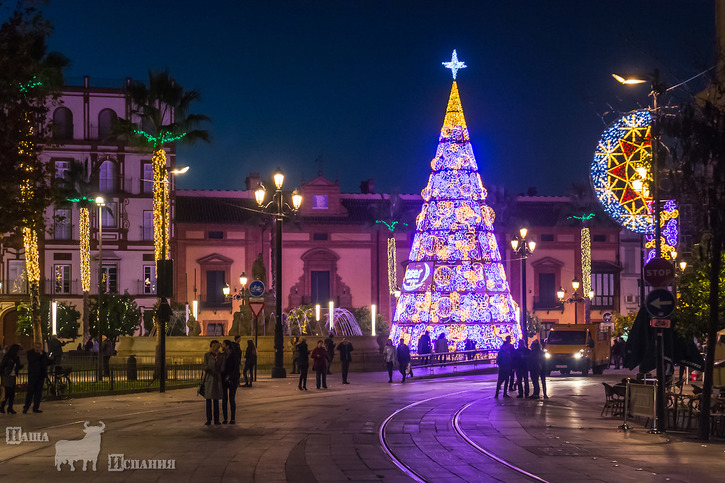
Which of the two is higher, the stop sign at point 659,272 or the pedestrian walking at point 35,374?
the stop sign at point 659,272

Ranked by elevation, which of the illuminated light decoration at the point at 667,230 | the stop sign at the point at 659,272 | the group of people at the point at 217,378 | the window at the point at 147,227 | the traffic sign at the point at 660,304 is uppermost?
the window at the point at 147,227

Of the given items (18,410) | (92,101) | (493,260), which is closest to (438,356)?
(493,260)

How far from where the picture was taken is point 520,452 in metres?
16.3

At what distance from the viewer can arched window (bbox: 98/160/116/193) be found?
69.5 m

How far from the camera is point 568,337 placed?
142 feet

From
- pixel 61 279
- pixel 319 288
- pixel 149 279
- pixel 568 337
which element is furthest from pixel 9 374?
pixel 319 288

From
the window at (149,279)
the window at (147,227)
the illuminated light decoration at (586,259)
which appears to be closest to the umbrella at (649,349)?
the illuminated light decoration at (586,259)

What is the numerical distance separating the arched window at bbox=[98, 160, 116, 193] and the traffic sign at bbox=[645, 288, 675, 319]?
180 feet

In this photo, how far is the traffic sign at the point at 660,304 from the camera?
18516mm

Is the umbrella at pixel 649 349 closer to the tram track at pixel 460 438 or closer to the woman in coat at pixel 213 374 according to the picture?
the tram track at pixel 460 438

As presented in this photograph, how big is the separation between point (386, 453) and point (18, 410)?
1202cm

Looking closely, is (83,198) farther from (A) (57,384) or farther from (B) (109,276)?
(A) (57,384)

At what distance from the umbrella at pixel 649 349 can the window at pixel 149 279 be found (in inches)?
2038

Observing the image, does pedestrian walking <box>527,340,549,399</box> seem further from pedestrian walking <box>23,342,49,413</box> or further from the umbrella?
pedestrian walking <box>23,342,49,413</box>
